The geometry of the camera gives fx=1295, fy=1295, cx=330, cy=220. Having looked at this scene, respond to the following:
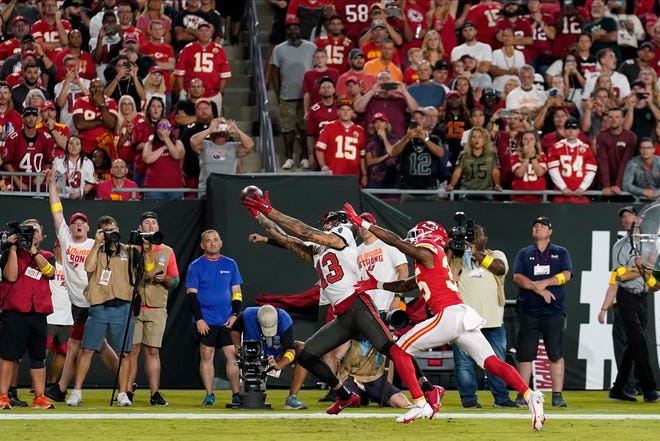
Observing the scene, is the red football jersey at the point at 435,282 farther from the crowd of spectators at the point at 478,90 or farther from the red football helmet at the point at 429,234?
the crowd of spectators at the point at 478,90

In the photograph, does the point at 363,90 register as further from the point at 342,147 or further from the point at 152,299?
the point at 152,299

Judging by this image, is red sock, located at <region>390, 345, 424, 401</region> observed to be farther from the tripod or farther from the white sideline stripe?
the tripod

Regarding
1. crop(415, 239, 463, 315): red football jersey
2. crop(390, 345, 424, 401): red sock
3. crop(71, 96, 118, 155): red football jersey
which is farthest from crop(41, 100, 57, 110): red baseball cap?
crop(390, 345, 424, 401): red sock

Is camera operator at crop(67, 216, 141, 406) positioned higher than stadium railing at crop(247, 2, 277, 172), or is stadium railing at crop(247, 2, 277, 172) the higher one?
stadium railing at crop(247, 2, 277, 172)

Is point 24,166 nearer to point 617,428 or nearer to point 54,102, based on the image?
point 54,102

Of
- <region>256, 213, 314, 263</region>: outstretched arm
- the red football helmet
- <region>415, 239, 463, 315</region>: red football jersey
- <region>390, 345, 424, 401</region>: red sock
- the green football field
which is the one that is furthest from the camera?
<region>256, 213, 314, 263</region>: outstretched arm

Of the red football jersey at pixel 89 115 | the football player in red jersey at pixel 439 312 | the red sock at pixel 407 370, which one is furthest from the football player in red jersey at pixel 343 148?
the red sock at pixel 407 370

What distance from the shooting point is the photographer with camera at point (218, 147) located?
15.9 meters

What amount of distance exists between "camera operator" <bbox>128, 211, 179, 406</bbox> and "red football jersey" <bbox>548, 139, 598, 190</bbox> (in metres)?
5.35

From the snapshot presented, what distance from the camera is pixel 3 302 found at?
493 inches

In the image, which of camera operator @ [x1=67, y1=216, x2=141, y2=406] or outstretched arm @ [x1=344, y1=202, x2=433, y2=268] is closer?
outstretched arm @ [x1=344, y1=202, x2=433, y2=268]

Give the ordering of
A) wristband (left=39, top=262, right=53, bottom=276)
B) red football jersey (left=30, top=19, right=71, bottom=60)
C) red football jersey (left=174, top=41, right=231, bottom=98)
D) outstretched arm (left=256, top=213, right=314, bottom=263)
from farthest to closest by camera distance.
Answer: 1. red football jersey (left=30, top=19, right=71, bottom=60)
2. red football jersey (left=174, top=41, right=231, bottom=98)
3. wristband (left=39, top=262, right=53, bottom=276)
4. outstretched arm (left=256, top=213, right=314, bottom=263)

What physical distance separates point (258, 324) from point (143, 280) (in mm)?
1309

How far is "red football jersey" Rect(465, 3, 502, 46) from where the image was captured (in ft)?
65.5
